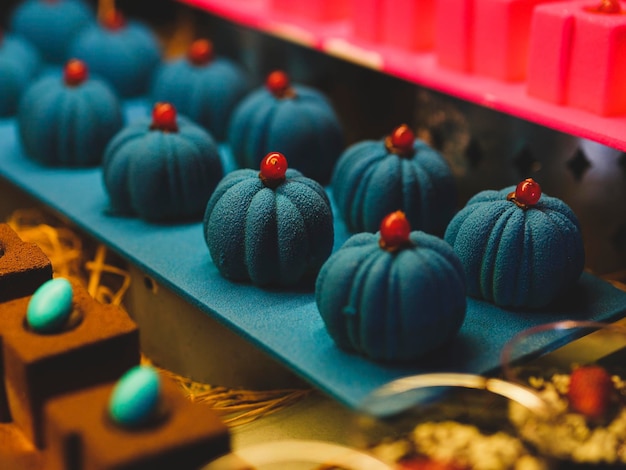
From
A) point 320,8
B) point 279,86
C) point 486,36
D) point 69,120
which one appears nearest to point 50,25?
point 69,120

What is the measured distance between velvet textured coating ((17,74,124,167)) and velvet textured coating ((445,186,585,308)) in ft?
3.24

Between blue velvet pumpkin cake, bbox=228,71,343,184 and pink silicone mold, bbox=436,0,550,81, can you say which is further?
blue velvet pumpkin cake, bbox=228,71,343,184

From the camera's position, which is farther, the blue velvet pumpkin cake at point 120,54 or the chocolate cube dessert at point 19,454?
the blue velvet pumpkin cake at point 120,54

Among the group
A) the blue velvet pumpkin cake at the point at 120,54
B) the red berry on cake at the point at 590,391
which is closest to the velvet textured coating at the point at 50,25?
the blue velvet pumpkin cake at the point at 120,54

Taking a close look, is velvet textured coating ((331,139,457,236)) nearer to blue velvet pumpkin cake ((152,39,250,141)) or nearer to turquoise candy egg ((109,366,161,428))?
blue velvet pumpkin cake ((152,39,250,141))

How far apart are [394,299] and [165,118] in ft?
2.50

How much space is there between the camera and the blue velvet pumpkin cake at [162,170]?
190 centimetres

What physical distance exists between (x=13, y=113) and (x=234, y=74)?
634mm

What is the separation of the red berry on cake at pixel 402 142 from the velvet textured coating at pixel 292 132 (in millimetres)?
304

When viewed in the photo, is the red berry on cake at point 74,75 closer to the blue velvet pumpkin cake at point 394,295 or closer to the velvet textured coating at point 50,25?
the velvet textured coating at point 50,25

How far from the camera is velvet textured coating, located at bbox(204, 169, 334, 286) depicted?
1634 millimetres

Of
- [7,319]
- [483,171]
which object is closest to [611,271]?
[483,171]

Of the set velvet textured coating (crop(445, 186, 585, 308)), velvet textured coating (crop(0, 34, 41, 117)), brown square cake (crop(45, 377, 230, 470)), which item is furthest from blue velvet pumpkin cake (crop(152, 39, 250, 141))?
brown square cake (crop(45, 377, 230, 470))

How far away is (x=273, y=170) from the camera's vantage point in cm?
165
